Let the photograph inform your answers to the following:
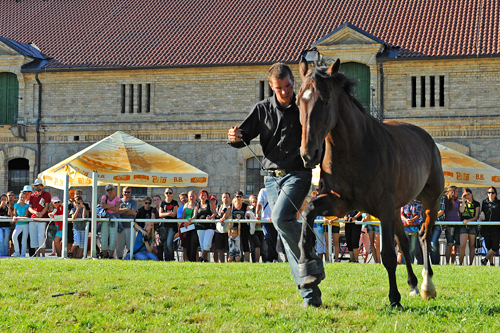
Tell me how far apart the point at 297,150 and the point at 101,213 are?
10.5 m

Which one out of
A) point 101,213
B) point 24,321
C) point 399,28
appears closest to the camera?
point 24,321

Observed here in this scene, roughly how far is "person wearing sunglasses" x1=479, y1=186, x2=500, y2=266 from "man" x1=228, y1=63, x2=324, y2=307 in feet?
34.1

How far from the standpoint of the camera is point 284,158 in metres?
6.51

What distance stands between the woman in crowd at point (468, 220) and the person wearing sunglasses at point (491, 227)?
1.29 feet

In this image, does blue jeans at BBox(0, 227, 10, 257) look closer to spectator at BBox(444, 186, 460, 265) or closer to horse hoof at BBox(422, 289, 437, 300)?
spectator at BBox(444, 186, 460, 265)

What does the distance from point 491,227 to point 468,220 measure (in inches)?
28.9

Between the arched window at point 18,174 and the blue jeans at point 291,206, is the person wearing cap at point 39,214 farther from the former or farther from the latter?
the arched window at point 18,174

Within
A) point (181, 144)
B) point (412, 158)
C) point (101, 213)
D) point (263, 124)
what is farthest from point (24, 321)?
point (181, 144)

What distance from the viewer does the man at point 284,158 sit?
6.36 metres

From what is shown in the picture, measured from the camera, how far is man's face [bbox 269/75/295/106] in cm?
633

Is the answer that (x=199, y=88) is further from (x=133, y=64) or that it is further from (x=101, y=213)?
(x=101, y=213)

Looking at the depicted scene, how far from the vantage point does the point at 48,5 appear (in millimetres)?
42594

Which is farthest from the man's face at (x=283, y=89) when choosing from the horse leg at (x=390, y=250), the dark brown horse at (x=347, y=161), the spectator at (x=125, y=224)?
the spectator at (x=125, y=224)

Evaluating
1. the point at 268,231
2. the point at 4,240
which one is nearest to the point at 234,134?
the point at 268,231
